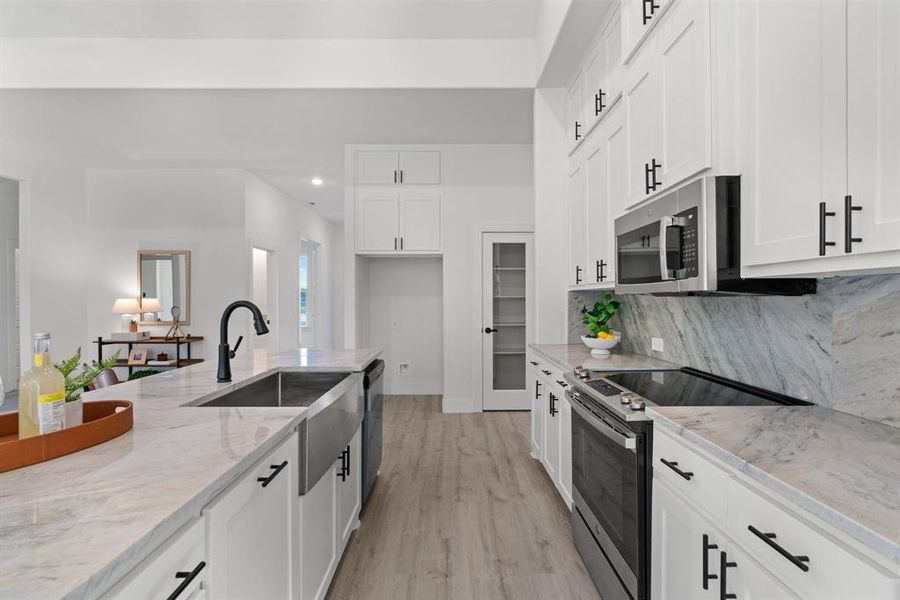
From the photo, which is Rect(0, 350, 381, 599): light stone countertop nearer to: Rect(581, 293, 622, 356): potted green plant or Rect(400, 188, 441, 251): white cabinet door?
Rect(581, 293, 622, 356): potted green plant

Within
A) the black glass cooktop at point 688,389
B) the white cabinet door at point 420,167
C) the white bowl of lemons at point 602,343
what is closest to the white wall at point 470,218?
the white cabinet door at point 420,167

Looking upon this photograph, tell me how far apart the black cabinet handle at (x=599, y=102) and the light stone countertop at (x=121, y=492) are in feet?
7.57

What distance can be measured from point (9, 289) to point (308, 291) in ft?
13.7

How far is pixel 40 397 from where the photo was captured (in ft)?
3.46

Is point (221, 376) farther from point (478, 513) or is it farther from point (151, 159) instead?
point (151, 159)

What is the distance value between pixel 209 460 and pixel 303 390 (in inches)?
59.8

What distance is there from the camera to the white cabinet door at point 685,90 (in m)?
1.53

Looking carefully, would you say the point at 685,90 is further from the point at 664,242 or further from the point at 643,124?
the point at 664,242

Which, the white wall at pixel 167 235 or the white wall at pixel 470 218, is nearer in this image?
the white wall at pixel 470 218

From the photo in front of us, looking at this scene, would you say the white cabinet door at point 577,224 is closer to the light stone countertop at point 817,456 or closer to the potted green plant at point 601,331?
the potted green plant at point 601,331

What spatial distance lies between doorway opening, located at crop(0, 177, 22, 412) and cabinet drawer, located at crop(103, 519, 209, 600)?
24.6 ft

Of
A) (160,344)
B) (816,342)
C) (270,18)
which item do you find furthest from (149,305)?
(816,342)

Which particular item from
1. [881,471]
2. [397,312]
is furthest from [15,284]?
[881,471]

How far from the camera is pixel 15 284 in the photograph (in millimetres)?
6469
